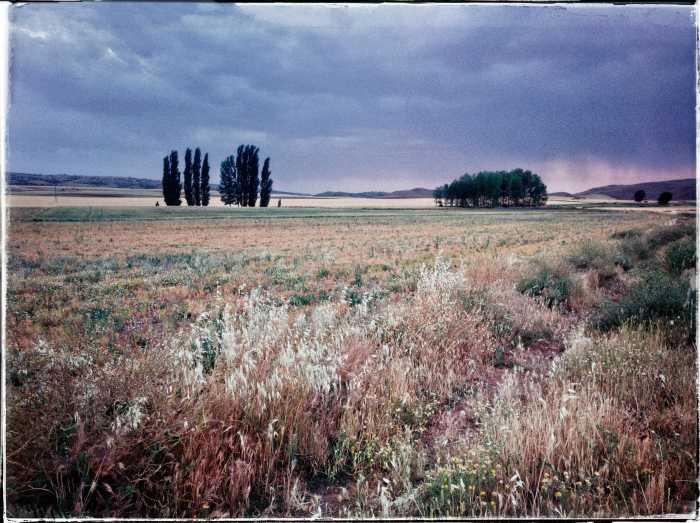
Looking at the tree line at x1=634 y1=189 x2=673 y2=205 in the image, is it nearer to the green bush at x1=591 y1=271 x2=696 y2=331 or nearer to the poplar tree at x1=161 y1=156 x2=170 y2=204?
the green bush at x1=591 y1=271 x2=696 y2=331

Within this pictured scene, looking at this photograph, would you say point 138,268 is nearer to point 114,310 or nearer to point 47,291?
point 114,310

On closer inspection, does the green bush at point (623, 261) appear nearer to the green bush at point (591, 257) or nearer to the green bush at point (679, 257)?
the green bush at point (591, 257)

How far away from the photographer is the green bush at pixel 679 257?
491 cm

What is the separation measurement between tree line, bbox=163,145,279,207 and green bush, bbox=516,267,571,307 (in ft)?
14.7

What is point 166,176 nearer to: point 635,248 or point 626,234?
point 635,248

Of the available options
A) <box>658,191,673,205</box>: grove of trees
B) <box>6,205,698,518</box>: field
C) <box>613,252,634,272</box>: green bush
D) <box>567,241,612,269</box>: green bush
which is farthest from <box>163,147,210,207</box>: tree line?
<box>613,252,634,272</box>: green bush

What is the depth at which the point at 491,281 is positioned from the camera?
6.25m

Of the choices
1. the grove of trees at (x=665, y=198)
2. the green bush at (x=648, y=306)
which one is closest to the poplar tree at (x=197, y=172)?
the grove of trees at (x=665, y=198)

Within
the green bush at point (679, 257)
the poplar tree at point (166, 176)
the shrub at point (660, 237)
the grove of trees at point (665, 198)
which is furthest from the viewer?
the shrub at point (660, 237)

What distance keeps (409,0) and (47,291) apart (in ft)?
14.6

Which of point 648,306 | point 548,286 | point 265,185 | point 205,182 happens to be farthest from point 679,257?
point 205,182

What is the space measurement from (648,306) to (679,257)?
4.96 ft

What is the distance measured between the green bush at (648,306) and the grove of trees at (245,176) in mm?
4555

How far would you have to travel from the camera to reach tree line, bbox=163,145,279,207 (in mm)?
4340
